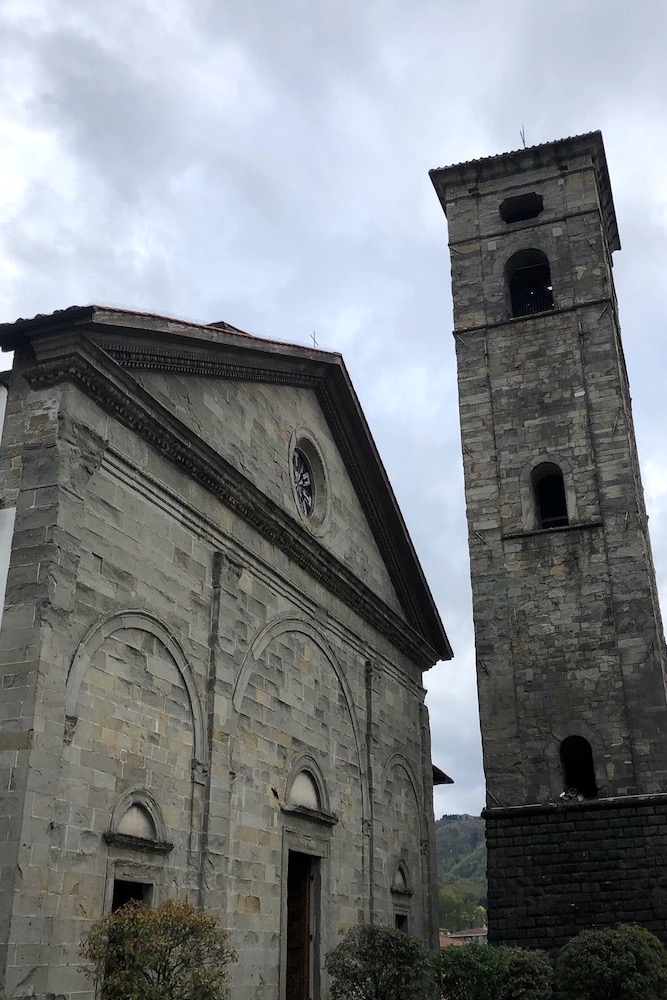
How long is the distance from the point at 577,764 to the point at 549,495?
261 inches

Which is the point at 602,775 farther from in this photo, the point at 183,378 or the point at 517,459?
the point at 183,378

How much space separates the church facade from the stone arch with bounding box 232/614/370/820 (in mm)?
42

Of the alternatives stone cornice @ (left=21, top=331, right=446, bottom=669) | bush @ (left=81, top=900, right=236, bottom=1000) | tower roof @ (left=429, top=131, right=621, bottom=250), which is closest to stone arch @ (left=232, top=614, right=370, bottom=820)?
stone cornice @ (left=21, top=331, right=446, bottom=669)

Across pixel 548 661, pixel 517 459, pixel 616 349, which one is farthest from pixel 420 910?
pixel 616 349

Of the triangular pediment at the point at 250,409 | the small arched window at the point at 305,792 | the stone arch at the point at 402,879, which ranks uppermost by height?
the triangular pediment at the point at 250,409

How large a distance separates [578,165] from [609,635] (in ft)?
43.1

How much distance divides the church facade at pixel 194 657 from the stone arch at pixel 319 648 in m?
0.04

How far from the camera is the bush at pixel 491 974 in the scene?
15.6 m

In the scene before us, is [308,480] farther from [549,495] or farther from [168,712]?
[549,495]

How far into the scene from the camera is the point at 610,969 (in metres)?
15.4

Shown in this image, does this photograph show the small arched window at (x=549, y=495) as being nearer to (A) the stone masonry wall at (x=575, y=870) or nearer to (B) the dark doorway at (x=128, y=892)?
(A) the stone masonry wall at (x=575, y=870)

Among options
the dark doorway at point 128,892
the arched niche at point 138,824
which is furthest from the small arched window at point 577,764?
the dark doorway at point 128,892

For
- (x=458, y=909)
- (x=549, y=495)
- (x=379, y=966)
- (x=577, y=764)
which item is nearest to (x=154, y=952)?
(x=379, y=966)

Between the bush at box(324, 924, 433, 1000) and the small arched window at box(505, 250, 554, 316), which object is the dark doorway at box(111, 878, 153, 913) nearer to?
the bush at box(324, 924, 433, 1000)
